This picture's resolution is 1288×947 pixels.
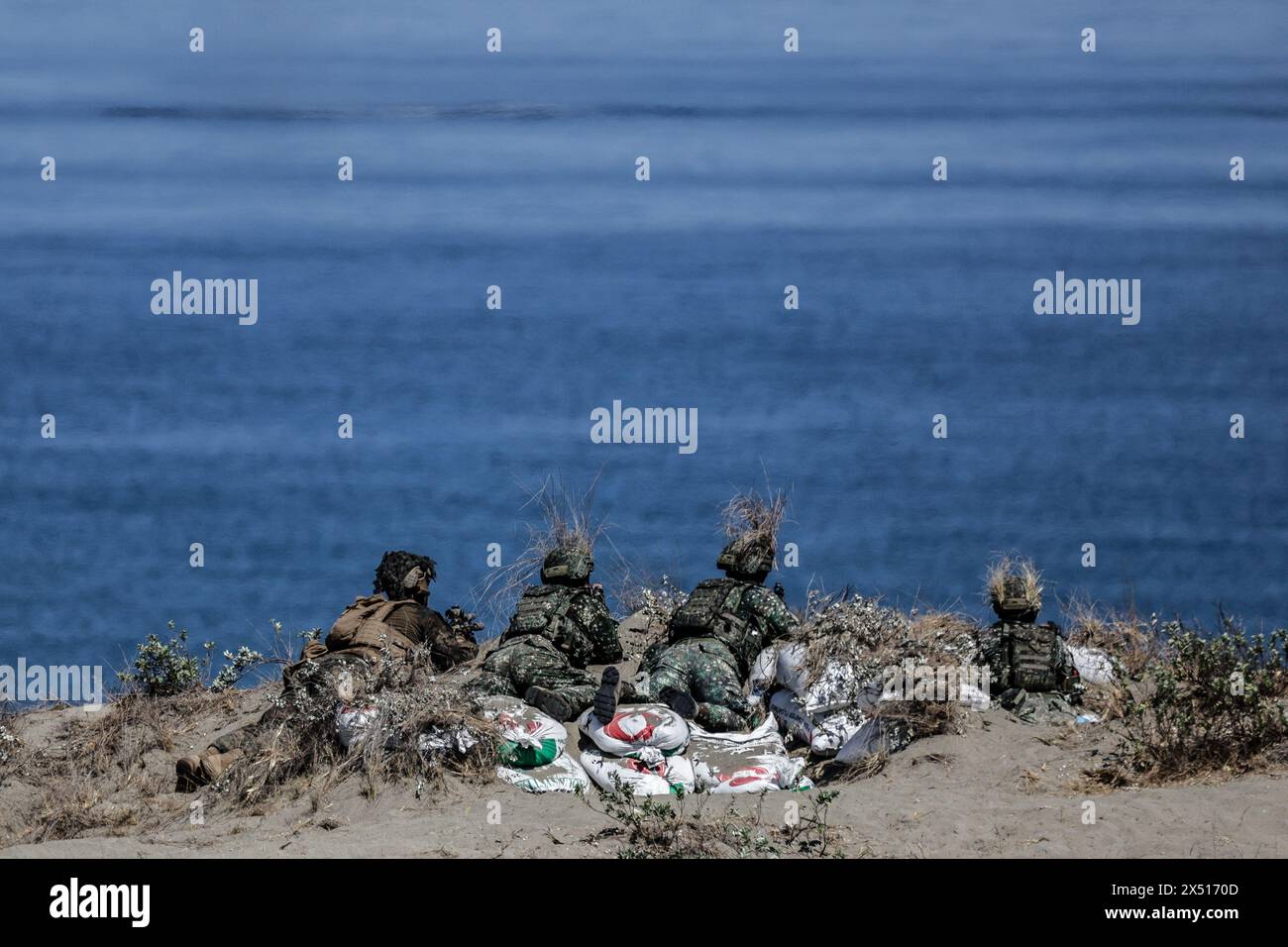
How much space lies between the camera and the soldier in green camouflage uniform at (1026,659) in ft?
39.6

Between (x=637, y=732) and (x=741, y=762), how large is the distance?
660 millimetres

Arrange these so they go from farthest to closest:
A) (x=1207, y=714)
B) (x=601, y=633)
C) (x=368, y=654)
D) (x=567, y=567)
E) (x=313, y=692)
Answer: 1. (x=567, y=567)
2. (x=601, y=633)
3. (x=368, y=654)
4. (x=313, y=692)
5. (x=1207, y=714)

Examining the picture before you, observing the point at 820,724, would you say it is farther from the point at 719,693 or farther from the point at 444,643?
the point at 444,643

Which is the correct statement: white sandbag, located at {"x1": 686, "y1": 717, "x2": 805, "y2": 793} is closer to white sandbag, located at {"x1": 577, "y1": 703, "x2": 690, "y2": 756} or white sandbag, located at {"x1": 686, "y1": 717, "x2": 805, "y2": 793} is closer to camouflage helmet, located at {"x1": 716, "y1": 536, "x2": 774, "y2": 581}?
white sandbag, located at {"x1": 577, "y1": 703, "x2": 690, "y2": 756}

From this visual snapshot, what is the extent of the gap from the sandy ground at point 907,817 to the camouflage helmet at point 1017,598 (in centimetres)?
72

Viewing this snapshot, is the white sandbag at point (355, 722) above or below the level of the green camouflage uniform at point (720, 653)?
below

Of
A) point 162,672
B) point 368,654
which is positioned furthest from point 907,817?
point 162,672

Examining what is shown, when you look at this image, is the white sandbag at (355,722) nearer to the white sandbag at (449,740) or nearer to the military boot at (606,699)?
the white sandbag at (449,740)

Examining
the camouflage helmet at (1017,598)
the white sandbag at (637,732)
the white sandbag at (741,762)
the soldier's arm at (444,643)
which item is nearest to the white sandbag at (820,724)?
the white sandbag at (741,762)

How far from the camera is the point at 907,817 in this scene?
1048cm

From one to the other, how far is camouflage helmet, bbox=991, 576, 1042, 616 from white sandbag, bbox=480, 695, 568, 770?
282cm

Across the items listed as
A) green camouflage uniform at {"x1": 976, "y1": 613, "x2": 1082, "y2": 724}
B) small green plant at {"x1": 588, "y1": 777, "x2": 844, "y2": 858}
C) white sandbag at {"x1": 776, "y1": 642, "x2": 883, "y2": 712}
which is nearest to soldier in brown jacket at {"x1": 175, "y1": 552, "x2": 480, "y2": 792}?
small green plant at {"x1": 588, "y1": 777, "x2": 844, "y2": 858}

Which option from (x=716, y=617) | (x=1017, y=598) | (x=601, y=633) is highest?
(x=1017, y=598)

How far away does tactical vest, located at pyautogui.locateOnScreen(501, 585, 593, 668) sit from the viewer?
1297cm
